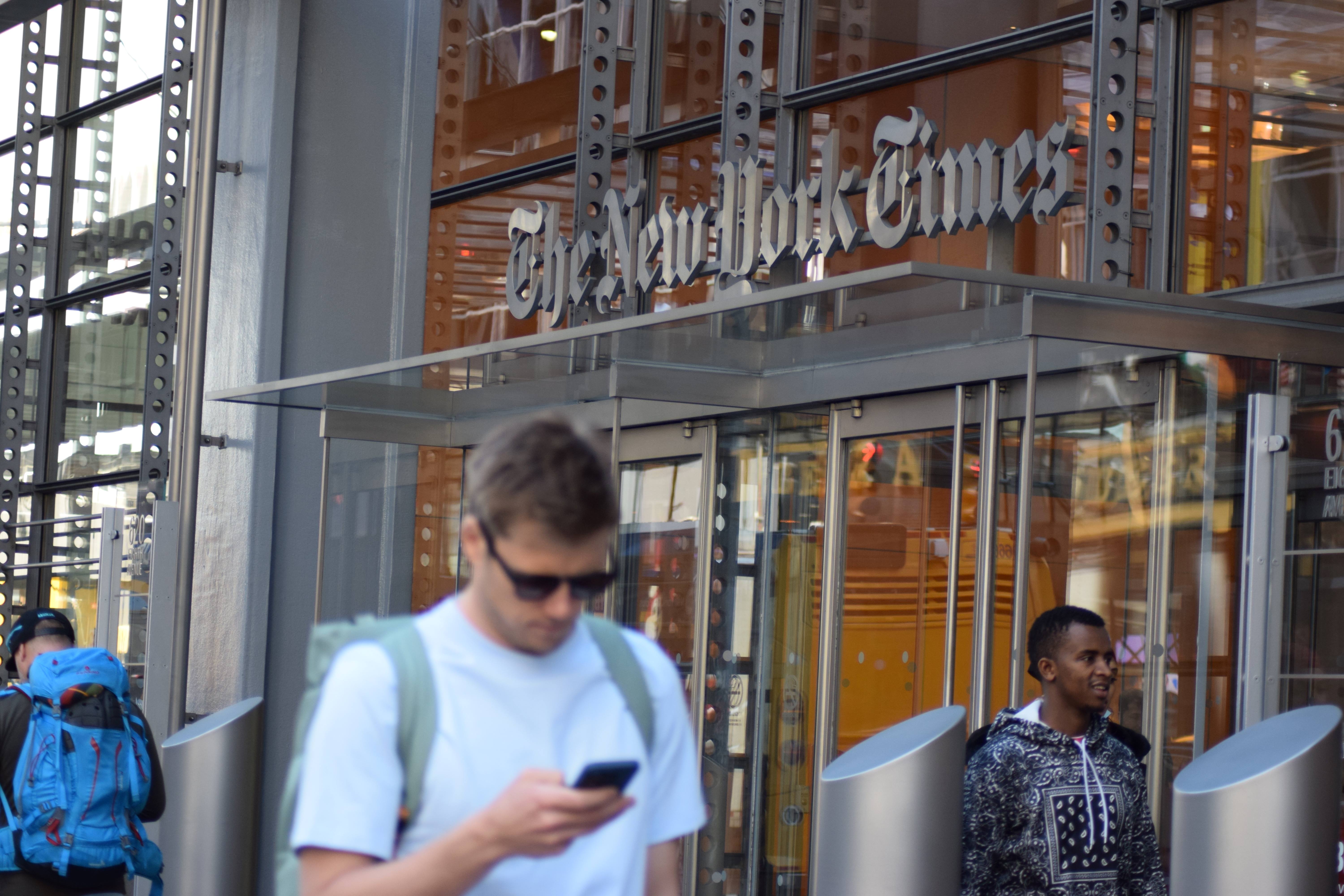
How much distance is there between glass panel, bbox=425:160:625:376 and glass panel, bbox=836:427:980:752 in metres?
3.34

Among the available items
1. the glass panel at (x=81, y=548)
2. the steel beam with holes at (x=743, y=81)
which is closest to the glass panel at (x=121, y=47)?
the glass panel at (x=81, y=548)

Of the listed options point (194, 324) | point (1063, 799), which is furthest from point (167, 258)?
point (1063, 799)

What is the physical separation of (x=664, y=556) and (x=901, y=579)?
165cm

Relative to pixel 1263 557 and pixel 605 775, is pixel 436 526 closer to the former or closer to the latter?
pixel 1263 557

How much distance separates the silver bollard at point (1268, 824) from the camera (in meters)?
4.35

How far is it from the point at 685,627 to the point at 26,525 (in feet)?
27.4

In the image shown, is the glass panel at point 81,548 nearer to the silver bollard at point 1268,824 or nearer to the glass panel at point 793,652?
the glass panel at point 793,652

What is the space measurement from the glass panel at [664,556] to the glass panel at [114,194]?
6644 mm

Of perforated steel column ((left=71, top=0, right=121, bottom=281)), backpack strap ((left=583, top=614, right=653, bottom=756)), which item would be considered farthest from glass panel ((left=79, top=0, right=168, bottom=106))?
backpack strap ((left=583, top=614, right=653, bottom=756))

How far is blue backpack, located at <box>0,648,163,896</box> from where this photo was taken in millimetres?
6090

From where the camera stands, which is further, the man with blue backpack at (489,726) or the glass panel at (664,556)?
the glass panel at (664,556)

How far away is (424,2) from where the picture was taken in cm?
1215

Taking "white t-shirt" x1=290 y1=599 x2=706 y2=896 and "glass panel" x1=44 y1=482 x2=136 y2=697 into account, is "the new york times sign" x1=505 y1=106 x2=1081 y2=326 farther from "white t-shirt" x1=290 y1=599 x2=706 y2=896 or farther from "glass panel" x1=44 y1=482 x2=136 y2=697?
"glass panel" x1=44 y1=482 x2=136 y2=697

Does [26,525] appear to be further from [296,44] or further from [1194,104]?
[1194,104]
